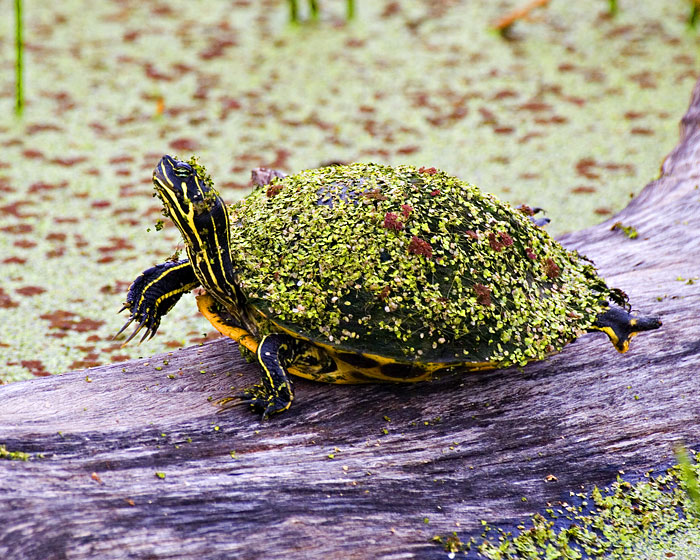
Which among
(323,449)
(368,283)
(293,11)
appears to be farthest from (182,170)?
(293,11)

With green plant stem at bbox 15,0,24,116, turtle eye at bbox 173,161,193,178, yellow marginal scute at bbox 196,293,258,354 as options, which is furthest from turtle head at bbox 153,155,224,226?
green plant stem at bbox 15,0,24,116

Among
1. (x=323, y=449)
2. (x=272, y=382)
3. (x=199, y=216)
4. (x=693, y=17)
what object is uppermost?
(x=693, y=17)

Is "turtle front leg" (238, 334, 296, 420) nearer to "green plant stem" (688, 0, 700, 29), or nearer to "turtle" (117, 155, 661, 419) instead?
"turtle" (117, 155, 661, 419)

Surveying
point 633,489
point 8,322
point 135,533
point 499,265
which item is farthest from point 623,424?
point 8,322

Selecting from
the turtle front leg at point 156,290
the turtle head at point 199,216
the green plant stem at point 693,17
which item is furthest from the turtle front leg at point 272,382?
the green plant stem at point 693,17

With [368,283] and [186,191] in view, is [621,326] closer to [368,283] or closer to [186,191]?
[368,283]

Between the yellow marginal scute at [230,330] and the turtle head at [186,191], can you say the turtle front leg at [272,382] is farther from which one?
the turtle head at [186,191]
